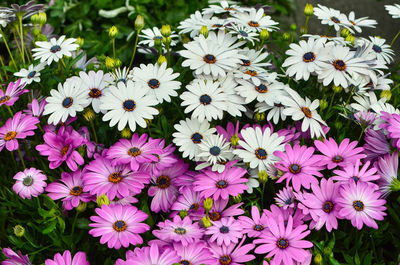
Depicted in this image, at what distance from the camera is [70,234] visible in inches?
44.6

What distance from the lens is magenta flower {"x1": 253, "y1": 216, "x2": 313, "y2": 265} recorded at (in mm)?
948

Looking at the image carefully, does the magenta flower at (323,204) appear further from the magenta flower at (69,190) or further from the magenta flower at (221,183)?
the magenta flower at (69,190)

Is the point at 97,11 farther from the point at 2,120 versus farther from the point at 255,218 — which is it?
the point at 255,218

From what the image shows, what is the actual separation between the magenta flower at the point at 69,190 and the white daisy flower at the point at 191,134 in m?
0.25

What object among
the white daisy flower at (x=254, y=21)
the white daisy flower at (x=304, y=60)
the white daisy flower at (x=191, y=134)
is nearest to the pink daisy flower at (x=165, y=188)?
the white daisy flower at (x=191, y=134)

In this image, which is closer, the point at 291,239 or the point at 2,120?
the point at 291,239

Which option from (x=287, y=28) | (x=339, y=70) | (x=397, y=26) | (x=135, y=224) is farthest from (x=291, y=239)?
(x=397, y=26)

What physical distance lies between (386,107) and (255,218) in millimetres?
496

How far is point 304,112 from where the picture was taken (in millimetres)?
1154

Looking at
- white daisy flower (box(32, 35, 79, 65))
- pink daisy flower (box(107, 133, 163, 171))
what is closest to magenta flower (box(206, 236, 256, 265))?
pink daisy flower (box(107, 133, 163, 171))

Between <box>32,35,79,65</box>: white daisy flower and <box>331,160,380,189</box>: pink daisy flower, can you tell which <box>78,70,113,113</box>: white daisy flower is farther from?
<box>331,160,380,189</box>: pink daisy flower

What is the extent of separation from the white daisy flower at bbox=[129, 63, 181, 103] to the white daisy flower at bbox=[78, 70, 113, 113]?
0.08 meters

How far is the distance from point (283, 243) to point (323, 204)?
14 cm

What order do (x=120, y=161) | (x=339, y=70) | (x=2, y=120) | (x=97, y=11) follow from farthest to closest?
1. (x=97, y=11)
2. (x=2, y=120)
3. (x=339, y=70)
4. (x=120, y=161)
